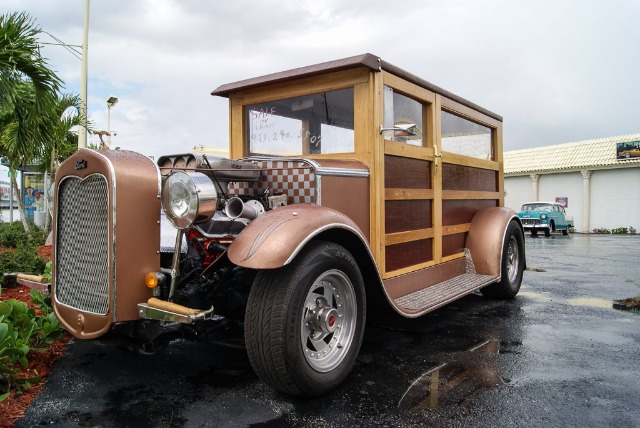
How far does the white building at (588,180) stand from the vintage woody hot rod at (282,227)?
75.6ft

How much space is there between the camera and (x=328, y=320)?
3.03 meters

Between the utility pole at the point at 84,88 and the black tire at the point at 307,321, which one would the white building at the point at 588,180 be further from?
the black tire at the point at 307,321

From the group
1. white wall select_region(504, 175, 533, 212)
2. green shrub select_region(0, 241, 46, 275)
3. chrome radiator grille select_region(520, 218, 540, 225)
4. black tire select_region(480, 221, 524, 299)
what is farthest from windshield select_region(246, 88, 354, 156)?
white wall select_region(504, 175, 533, 212)

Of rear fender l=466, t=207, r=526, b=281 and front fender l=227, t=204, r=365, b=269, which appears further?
rear fender l=466, t=207, r=526, b=281

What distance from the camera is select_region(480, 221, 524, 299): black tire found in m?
5.79

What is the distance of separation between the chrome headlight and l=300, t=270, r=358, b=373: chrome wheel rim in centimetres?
78

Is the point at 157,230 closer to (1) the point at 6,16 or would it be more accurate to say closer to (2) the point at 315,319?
(2) the point at 315,319

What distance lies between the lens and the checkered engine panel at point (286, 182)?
349 cm

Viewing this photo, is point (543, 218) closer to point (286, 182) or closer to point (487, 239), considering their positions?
point (487, 239)

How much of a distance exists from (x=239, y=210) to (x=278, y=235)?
0.55m

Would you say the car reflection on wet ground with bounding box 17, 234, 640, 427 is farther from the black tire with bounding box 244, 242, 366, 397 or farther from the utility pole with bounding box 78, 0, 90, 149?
the utility pole with bounding box 78, 0, 90, 149

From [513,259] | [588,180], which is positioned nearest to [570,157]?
[588,180]

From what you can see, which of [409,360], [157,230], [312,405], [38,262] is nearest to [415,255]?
[409,360]

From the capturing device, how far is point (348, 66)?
380cm
